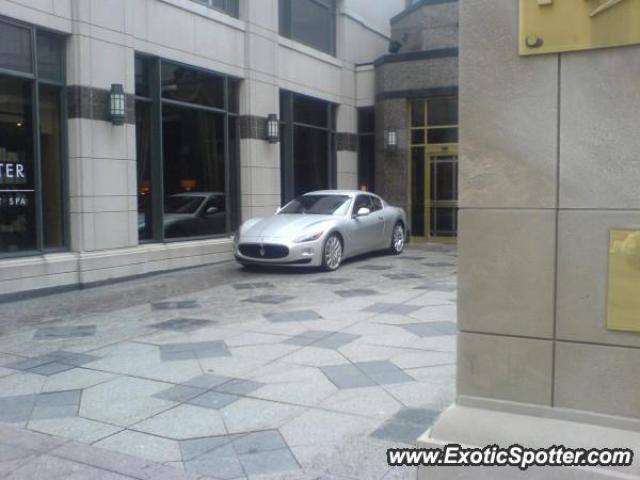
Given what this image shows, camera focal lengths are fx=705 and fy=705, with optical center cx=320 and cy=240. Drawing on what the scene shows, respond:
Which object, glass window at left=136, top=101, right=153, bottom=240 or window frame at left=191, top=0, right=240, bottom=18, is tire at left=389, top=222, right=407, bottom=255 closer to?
glass window at left=136, top=101, right=153, bottom=240

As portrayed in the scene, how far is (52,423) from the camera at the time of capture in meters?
5.06

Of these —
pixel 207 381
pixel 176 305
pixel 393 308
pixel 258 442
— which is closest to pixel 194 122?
pixel 176 305

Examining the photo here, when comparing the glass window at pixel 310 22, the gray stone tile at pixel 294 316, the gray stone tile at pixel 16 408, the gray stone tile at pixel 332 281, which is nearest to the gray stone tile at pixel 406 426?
the gray stone tile at pixel 16 408

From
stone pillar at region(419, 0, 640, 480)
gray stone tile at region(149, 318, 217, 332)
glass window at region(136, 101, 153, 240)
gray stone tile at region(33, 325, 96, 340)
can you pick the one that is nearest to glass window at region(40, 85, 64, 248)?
glass window at region(136, 101, 153, 240)

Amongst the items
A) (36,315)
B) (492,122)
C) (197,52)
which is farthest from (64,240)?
(492,122)

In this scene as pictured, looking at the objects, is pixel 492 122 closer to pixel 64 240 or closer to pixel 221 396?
pixel 221 396

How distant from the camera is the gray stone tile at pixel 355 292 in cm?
1025

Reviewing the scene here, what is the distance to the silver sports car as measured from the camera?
12500 millimetres

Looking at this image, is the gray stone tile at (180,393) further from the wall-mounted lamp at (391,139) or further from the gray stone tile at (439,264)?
the wall-mounted lamp at (391,139)

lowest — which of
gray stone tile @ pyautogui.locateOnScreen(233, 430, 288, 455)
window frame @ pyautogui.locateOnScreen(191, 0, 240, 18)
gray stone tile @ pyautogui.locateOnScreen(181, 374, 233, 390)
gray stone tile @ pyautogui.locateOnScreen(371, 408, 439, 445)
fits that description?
gray stone tile @ pyautogui.locateOnScreen(233, 430, 288, 455)

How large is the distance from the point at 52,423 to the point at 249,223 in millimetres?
8487

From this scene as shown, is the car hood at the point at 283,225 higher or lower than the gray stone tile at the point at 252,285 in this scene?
higher

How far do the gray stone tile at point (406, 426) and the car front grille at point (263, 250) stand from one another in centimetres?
749

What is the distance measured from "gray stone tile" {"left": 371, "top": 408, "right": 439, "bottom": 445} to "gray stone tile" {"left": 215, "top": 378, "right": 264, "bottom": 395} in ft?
4.24
